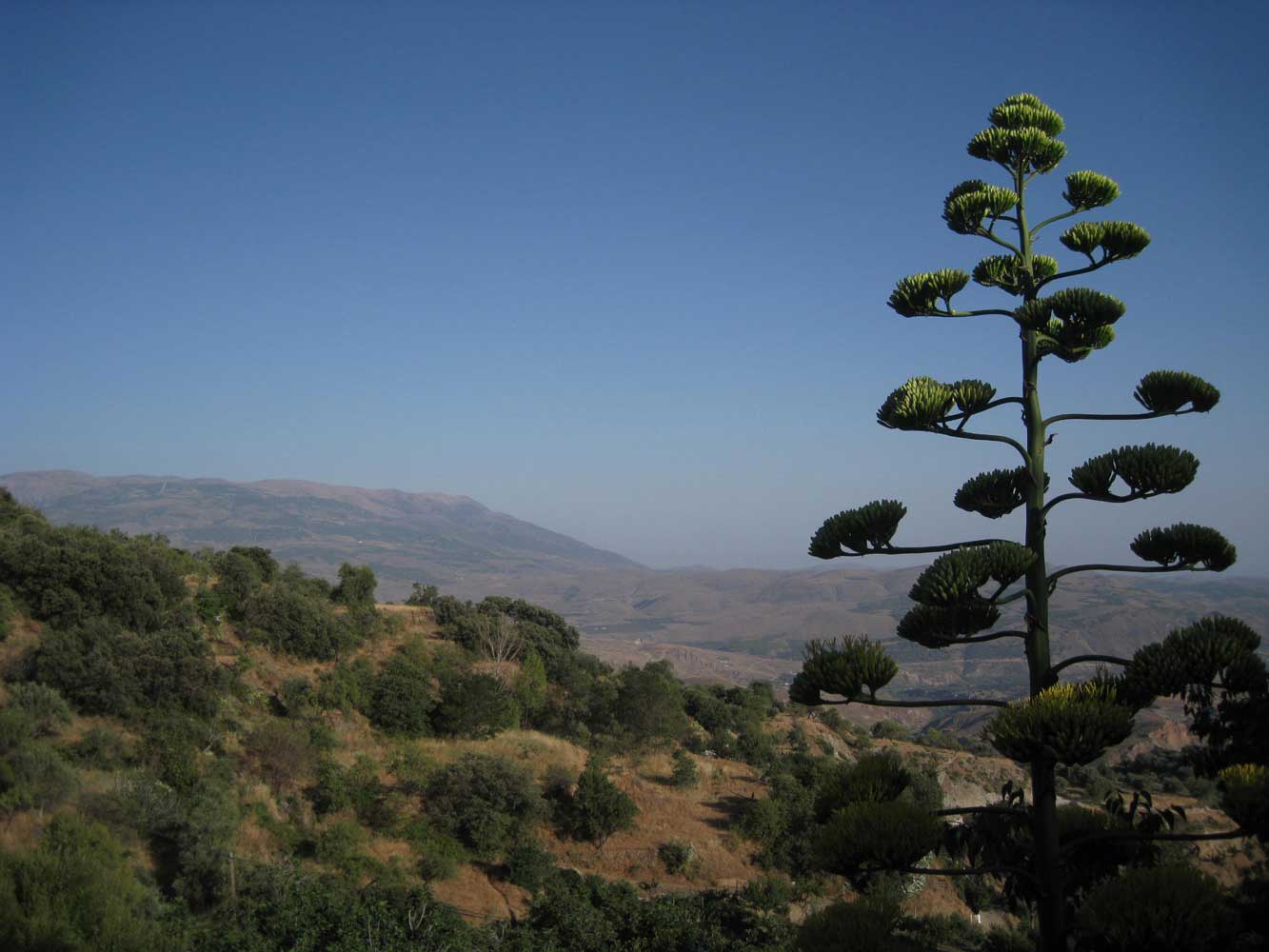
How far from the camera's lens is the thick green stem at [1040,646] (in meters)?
3.70

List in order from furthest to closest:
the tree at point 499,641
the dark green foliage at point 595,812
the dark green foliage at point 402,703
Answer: the tree at point 499,641 < the dark green foliage at point 402,703 < the dark green foliage at point 595,812

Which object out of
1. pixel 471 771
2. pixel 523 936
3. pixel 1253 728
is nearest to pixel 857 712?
pixel 471 771

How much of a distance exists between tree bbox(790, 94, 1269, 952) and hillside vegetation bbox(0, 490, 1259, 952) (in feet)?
1.89

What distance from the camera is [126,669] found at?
19156mm

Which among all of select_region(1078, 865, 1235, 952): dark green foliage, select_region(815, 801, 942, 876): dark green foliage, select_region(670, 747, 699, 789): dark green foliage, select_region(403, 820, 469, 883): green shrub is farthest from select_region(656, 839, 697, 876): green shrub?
A: select_region(1078, 865, 1235, 952): dark green foliage

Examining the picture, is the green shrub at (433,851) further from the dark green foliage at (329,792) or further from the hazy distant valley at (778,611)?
the hazy distant valley at (778,611)

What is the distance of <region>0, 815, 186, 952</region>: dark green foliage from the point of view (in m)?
9.20

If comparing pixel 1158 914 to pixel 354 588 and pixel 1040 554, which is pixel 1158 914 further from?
pixel 354 588

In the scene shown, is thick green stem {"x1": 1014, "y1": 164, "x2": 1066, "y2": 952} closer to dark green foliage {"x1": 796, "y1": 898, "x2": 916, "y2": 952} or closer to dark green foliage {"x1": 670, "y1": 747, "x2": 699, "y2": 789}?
dark green foliage {"x1": 796, "y1": 898, "x2": 916, "y2": 952}

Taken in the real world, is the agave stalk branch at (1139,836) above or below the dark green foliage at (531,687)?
above

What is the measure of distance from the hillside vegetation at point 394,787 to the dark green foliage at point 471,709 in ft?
0.27

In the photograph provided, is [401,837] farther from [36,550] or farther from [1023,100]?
[1023,100]

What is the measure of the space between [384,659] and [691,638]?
109877 millimetres

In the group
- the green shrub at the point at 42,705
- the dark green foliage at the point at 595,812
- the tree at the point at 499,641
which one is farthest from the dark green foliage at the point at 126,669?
the tree at the point at 499,641
